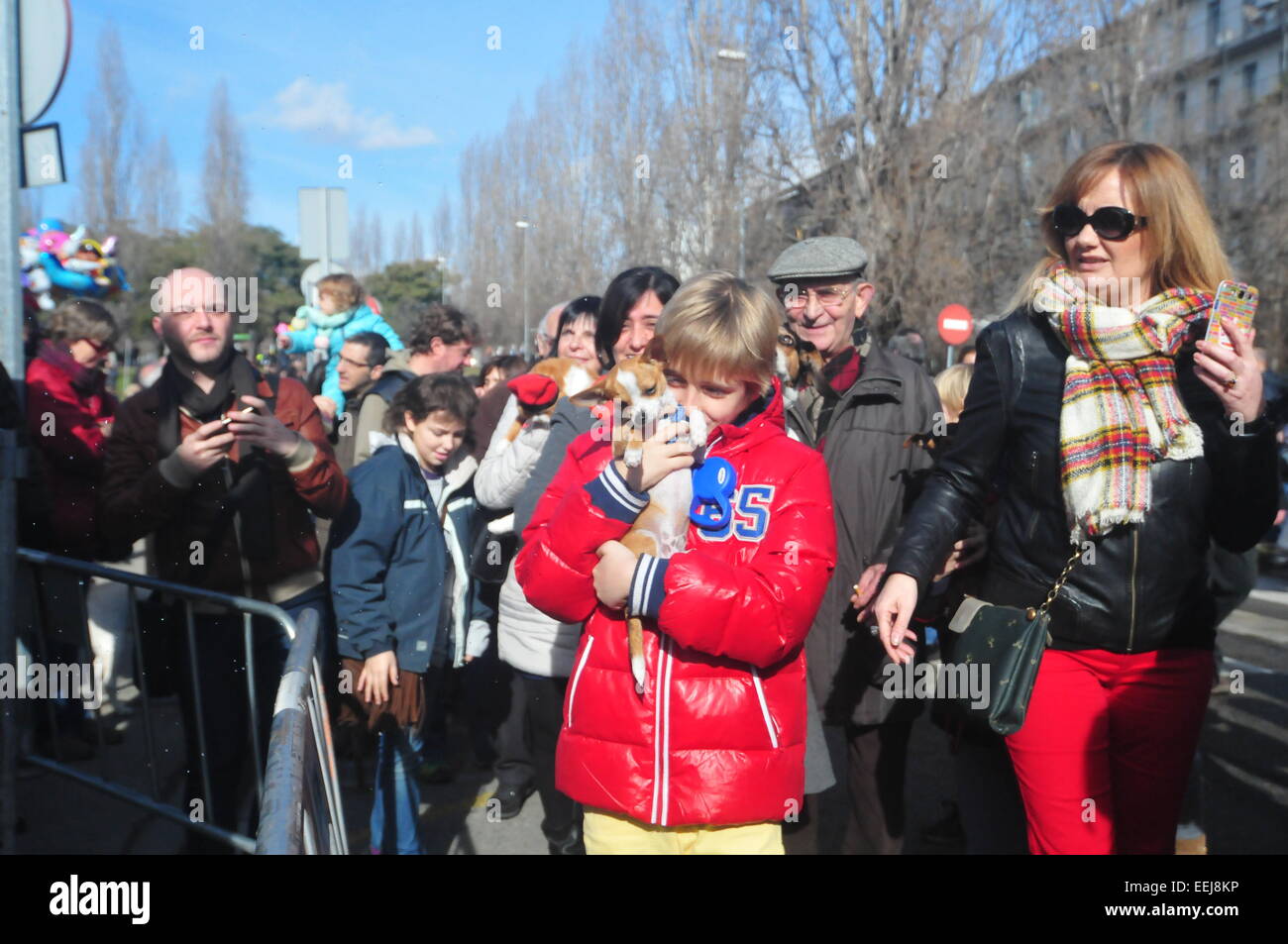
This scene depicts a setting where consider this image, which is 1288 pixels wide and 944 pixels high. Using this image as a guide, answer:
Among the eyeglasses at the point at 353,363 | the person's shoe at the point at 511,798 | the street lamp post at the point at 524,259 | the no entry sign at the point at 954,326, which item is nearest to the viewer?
the person's shoe at the point at 511,798

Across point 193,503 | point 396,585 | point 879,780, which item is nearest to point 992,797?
point 879,780

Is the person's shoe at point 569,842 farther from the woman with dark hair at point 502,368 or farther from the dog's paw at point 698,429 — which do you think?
the woman with dark hair at point 502,368

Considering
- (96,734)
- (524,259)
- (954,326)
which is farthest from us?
(524,259)

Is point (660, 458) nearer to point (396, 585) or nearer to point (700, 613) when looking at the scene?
point (700, 613)

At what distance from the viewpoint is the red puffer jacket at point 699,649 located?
212 centimetres

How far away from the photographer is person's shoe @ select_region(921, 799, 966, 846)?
4242mm

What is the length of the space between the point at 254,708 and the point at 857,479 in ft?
6.76

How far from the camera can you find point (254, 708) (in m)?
3.36

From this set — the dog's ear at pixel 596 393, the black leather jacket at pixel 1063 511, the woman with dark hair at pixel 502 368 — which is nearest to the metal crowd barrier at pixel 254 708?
the dog's ear at pixel 596 393

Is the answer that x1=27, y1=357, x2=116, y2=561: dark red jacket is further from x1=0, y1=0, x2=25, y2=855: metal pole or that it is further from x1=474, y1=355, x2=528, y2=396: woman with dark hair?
x1=474, y1=355, x2=528, y2=396: woman with dark hair

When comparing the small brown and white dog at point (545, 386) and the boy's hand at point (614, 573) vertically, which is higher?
the small brown and white dog at point (545, 386)

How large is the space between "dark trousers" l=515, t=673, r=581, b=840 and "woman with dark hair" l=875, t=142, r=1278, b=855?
5.05ft

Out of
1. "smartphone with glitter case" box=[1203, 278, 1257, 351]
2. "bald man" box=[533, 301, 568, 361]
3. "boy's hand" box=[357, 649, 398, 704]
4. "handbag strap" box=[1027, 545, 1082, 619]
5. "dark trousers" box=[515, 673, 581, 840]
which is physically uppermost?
"bald man" box=[533, 301, 568, 361]

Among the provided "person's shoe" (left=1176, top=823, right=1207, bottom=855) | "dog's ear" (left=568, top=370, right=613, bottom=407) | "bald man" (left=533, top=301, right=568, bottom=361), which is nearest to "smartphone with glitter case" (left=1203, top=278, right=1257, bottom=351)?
"dog's ear" (left=568, top=370, right=613, bottom=407)
